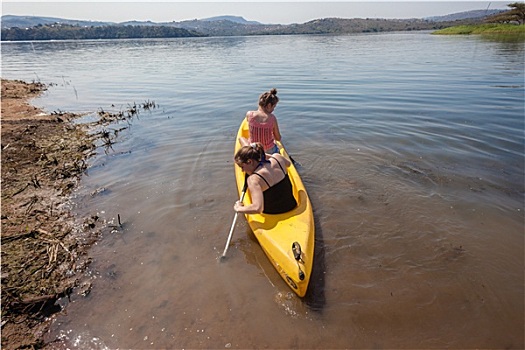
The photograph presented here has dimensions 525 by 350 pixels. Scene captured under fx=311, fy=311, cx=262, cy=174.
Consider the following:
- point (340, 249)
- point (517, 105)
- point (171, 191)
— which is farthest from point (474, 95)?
point (171, 191)

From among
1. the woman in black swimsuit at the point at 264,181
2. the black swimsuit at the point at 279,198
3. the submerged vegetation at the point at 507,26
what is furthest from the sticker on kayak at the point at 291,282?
the submerged vegetation at the point at 507,26

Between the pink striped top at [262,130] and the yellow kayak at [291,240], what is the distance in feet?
5.64

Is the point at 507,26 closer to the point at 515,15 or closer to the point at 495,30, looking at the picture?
the point at 495,30

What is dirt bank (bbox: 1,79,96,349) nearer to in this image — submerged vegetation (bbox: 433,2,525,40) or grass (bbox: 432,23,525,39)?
grass (bbox: 432,23,525,39)

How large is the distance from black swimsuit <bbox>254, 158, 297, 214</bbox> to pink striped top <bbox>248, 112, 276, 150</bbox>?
1996 mm

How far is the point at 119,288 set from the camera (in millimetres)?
4148

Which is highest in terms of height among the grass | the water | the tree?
the tree

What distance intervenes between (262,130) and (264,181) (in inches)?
91.7

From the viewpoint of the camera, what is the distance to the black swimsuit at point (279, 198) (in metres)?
4.51

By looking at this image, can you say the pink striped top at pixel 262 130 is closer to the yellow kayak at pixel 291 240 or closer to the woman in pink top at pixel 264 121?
the woman in pink top at pixel 264 121

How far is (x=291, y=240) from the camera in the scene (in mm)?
4203

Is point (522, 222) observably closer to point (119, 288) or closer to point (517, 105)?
point (119, 288)

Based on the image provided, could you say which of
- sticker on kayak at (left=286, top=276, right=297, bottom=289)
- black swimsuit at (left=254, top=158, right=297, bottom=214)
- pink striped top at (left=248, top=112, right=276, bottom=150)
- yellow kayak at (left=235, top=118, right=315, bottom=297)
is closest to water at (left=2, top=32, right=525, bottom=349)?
sticker on kayak at (left=286, top=276, right=297, bottom=289)

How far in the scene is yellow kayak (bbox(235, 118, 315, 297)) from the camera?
3.82 meters
